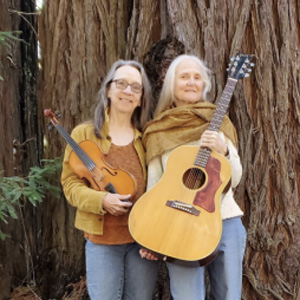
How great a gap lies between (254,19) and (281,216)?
1490 millimetres

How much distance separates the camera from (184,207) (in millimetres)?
1882

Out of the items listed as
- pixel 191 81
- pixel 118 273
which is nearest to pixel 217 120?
pixel 191 81

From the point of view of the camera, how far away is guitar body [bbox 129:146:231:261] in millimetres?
1813

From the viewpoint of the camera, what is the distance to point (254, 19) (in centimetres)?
269

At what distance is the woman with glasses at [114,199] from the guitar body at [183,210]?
0.15m

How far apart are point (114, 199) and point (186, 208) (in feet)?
1.30

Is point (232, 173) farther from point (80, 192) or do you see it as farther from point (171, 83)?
point (80, 192)

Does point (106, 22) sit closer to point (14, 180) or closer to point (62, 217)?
point (14, 180)

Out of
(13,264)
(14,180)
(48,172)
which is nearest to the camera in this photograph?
(14,180)

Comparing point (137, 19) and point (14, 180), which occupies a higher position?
point (137, 19)

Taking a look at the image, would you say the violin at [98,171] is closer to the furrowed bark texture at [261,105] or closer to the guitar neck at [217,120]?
the guitar neck at [217,120]

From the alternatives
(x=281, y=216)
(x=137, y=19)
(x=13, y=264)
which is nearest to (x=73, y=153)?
(x=137, y=19)

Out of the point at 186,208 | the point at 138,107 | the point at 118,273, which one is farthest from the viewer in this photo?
the point at 138,107

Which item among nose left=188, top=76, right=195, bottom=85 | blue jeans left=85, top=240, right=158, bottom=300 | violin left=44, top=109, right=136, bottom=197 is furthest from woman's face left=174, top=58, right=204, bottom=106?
blue jeans left=85, top=240, right=158, bottom=300
